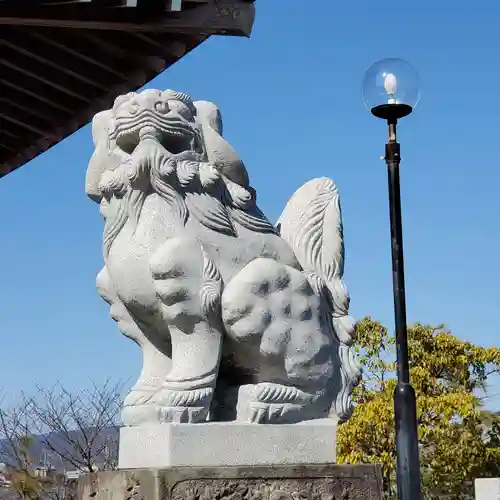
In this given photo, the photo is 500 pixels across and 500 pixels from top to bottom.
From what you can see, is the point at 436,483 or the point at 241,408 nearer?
the point at 241,408

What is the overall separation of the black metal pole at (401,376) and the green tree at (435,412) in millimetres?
10165

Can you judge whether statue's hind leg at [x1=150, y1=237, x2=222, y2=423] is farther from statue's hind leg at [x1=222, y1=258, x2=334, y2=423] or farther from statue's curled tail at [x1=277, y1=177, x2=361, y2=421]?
statue's curled tail at [x1=277, y1=177, x2=361, y2=421]

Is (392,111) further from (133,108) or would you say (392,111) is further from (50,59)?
(50,59)

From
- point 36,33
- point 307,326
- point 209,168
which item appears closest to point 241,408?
point 307,326

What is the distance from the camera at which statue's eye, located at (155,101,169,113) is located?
11.5ft

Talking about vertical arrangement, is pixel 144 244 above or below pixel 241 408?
above

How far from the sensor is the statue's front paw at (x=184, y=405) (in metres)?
3.19

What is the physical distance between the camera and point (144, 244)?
3.34 meters

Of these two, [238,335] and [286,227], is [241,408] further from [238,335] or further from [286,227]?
[286,227]

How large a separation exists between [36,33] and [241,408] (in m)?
5.64

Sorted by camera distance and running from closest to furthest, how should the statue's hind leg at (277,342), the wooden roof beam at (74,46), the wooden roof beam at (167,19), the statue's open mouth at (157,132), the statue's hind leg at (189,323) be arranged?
1. the statue's hind leg at (189,323)
2. the statue's hind leg at (277,342)
3. the statue's open mouth at (157,132)
4. the wooden roof beam at (167,19)
5. the wooden roof beam at (74,46)

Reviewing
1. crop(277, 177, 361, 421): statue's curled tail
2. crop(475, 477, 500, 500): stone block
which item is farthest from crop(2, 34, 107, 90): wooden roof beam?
crop(475, 477, 500, 500): stone block

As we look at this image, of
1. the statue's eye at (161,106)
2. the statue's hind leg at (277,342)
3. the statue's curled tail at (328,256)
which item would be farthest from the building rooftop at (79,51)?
the statue's hind leg at (277,342)

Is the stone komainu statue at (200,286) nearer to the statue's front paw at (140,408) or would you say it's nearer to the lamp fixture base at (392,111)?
the statue's front paw at (140,408)
